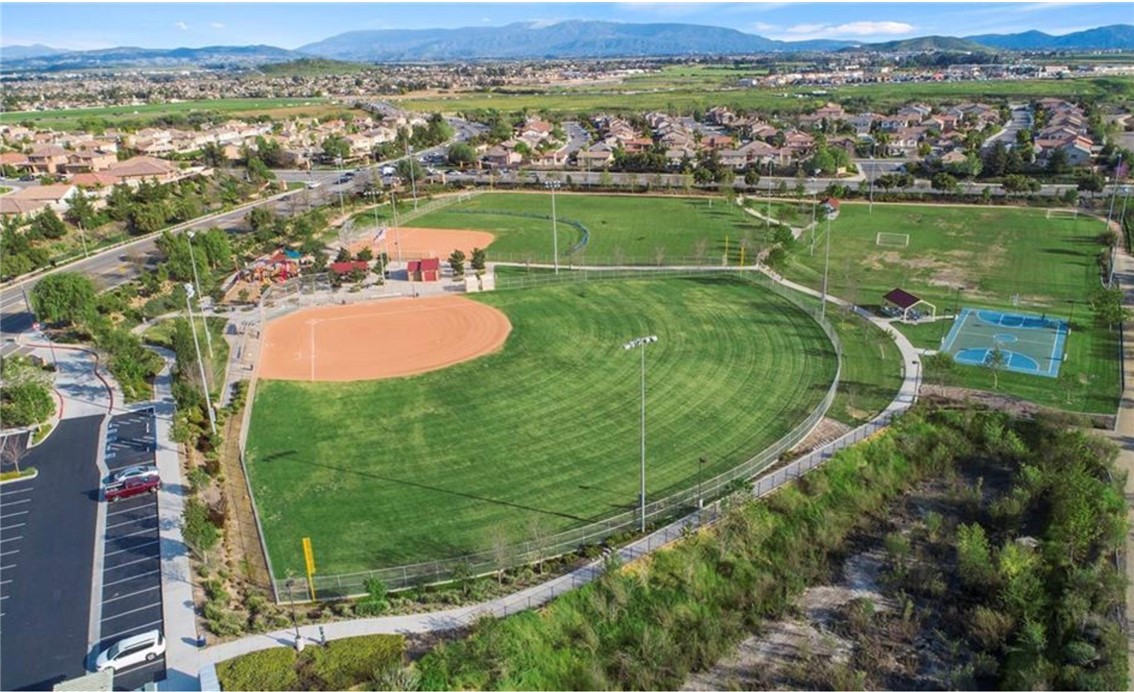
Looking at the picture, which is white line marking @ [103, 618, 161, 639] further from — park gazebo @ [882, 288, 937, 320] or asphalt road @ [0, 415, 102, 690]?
park gazebo @ [882, 288, 937, 320]

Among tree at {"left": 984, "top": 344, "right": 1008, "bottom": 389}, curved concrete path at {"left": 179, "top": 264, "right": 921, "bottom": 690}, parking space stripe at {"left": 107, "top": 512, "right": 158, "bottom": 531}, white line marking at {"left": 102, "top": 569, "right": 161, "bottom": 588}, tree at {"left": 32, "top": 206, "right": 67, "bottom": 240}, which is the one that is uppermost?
tree at {"left": 32, "top": 206, "right": 67, "bottom": 240}

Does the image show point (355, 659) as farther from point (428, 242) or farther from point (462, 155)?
point (462, 155)

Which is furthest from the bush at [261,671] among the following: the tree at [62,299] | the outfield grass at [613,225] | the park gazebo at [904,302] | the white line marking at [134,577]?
the outfield grass at [613,225]

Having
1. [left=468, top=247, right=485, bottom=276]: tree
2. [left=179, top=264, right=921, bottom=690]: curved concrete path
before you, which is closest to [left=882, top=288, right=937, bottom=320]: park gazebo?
[left=179, top=264, right=921, bottom=690]: curved concrete path

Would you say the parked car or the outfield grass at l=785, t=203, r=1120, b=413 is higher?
the outfield grass at l=785, t=203, r=1120, b=413

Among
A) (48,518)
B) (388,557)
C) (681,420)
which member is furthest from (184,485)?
(681,420)

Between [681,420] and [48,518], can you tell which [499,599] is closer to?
[681,420]

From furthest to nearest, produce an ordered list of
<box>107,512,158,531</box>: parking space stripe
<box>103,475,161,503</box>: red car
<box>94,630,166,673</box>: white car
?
<box>103,475,161,503</box>: red car
<box>107,512,158,531</box>: parking space stripe
<box>94,630,166,673</box>: white car

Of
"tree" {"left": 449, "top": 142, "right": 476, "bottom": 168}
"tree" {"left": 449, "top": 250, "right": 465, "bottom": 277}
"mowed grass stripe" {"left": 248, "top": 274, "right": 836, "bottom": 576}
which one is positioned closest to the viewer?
"mowed grass stripe" {"left": 248, "top": 274, "right": 836, "bottom": 576}
